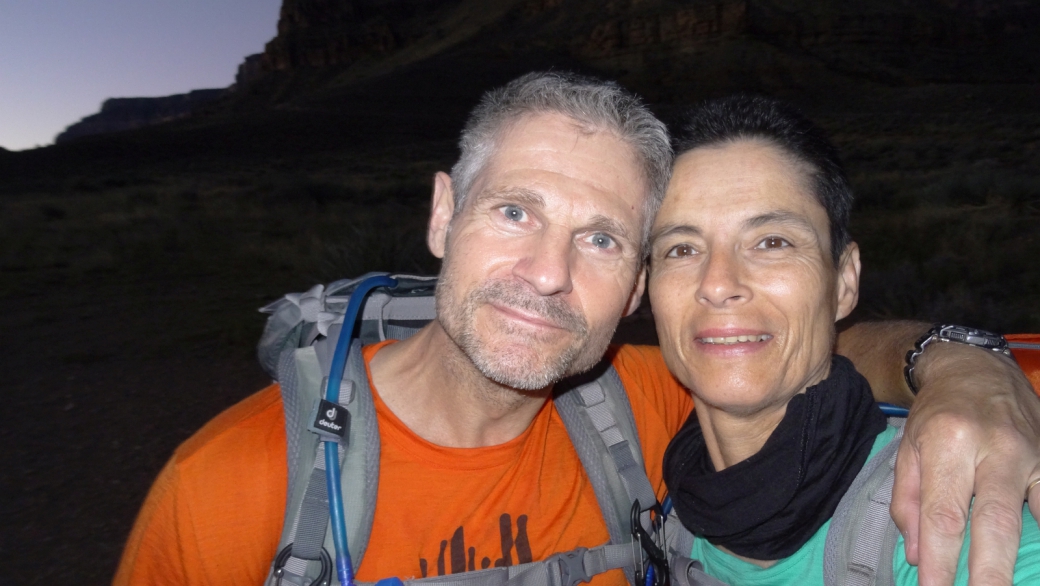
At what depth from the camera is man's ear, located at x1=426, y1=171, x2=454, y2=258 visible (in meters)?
2.30

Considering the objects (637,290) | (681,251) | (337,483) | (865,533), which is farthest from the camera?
(637,290)

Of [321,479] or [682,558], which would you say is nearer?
[321,479]

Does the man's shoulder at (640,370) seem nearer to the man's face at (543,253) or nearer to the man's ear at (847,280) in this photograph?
the man's face at (543,253)

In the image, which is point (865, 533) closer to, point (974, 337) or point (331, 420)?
point (974, 337)

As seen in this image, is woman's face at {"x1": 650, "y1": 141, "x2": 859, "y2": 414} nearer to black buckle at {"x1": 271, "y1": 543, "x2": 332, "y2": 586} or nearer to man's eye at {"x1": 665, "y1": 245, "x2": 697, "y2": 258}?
man's eye at {"x1": 665, "y1": 245, "x2": 697, "y2": 258}

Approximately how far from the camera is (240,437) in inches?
71.9

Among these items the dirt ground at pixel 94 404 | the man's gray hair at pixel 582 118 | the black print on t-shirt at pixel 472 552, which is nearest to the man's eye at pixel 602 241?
the man's gray hair at pixel 582 118

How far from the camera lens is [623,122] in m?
2.16

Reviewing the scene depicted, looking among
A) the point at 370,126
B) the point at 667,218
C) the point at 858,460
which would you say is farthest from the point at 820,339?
the point at 370,126

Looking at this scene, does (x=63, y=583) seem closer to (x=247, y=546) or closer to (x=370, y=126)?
(x=247, y=546)

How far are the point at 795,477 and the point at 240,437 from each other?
1.39 meters

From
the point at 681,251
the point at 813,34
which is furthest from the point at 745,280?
the point at 813,34

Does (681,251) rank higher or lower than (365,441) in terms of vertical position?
higher

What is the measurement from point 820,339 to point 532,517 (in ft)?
3.06
